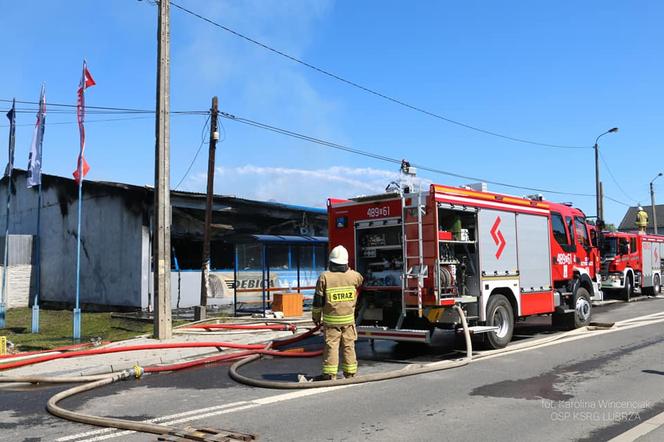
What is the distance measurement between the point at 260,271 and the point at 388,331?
38.5 feet

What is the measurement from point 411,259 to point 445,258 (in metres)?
0.65

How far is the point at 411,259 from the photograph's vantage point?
9477 mm

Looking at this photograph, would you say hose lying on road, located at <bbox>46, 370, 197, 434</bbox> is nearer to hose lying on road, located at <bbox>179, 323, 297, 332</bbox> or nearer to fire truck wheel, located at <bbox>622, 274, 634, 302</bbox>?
hose lying on road, located at <bbox>179, 323, 297, 332</bbox>

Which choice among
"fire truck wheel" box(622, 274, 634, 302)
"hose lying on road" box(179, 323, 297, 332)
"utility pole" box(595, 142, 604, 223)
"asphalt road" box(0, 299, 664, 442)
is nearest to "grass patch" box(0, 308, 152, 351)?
"hose lying on road" box(179, 323, 297, 332)

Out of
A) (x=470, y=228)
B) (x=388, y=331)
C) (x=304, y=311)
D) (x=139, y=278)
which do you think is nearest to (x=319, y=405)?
(x=388, y=331)

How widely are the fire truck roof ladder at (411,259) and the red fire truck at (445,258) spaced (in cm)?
2

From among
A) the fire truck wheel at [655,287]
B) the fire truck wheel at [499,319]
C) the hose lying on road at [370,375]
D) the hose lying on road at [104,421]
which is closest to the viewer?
the hose lying on road at [104,421]

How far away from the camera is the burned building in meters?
20.2

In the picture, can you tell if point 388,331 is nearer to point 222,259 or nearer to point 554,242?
point 554,242

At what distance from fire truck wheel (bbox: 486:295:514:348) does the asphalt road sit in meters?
0.69

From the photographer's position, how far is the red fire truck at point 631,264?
23.2m

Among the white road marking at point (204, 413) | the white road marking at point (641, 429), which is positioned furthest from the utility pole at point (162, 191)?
the white road marking at point (641, 429)

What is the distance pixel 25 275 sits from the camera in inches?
987

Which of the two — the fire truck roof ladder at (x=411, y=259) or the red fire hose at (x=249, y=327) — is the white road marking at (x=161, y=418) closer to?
the fire truck roof ladder at (x=411, y=259)
